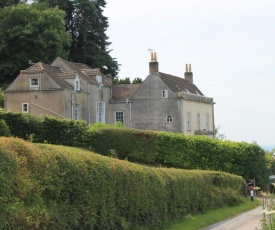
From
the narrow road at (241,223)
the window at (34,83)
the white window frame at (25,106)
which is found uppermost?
the window at (34,83)

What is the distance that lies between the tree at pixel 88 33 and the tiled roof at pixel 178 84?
549 inches

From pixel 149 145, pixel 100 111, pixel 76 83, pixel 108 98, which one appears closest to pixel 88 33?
pixel 108 98

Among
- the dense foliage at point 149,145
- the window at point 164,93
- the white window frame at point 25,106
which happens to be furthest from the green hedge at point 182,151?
the white window frame at point 25,106

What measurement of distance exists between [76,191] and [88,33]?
6590 cm

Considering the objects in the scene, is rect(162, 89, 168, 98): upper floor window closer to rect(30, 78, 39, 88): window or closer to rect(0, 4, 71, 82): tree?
rect(30, 78, 39, 88): window

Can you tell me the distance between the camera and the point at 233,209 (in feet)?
93.6

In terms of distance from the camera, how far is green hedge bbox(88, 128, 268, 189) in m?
37.2

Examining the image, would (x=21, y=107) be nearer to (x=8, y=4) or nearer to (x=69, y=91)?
(x=69, y=91)

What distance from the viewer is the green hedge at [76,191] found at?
33.7 ft

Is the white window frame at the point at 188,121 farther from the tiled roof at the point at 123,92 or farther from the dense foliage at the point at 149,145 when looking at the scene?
the dense foliage at the point at 149,145

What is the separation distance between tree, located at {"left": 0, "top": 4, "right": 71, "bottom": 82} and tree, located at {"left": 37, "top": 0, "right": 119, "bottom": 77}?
8835 millimetres

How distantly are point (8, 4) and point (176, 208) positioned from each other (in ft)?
190

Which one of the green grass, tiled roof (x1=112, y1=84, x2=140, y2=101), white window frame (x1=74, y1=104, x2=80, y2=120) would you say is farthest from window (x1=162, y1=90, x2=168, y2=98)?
the green grass

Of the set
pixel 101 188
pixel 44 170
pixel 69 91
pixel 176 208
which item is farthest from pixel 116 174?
pixel 69 91
